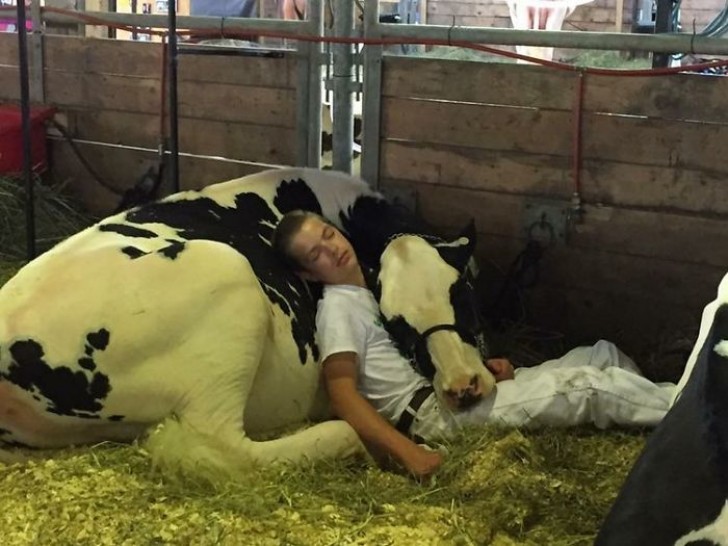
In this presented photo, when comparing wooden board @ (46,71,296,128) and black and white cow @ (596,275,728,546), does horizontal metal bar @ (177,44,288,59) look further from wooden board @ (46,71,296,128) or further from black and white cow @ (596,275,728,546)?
black and white cow @ (596,275,728,546)

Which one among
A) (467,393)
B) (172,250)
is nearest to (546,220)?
(467,393)

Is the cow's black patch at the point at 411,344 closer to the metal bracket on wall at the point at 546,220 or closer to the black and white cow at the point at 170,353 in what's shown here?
the black and white cow at the point at 170,353

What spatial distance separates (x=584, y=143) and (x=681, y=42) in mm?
419

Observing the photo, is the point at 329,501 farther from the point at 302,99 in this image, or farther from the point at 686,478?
the point at 302,99

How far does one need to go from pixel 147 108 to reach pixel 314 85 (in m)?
0.83

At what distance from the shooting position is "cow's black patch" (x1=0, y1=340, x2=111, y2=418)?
214cm

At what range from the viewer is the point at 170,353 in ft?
7.39

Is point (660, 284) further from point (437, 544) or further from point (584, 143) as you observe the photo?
point (437, 544)

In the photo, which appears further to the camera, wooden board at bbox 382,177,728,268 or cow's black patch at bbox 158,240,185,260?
wooden board at bbox 382,177,728,268

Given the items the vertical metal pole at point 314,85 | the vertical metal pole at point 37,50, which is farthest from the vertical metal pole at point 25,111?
the vertical metal pole at point 37,50

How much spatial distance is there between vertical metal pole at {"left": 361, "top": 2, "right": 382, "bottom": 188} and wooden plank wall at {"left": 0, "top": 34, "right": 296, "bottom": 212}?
1.06ft

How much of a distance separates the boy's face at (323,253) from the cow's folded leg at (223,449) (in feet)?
1.63

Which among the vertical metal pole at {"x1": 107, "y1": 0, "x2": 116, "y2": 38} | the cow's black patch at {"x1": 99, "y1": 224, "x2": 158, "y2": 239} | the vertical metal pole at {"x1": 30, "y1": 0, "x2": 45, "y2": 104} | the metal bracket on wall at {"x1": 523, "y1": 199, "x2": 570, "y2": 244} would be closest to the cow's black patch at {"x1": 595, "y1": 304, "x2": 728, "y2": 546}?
the cow's black patch at {"x1": 99, "y1": 224, "x2": 158, "y2": 239}

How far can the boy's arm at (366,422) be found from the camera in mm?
2320
